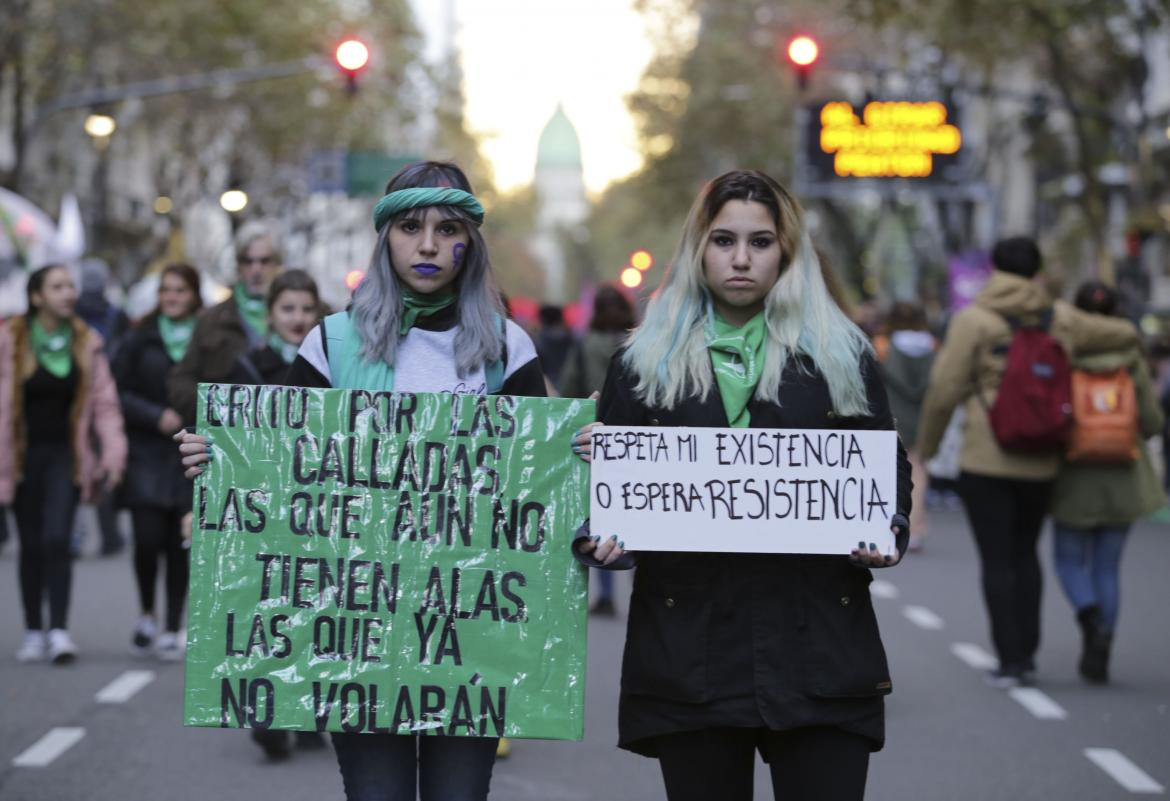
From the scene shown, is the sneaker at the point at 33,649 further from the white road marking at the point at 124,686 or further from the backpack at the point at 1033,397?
the backpack at the point at 1033,397

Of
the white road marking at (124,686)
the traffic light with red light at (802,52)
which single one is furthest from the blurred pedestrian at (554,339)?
the white road marking at (124,686)

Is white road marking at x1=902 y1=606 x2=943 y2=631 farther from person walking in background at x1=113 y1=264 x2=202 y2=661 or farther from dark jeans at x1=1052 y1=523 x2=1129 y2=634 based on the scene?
person walking in background at x1=113 y1=264 x2=202 y2=661

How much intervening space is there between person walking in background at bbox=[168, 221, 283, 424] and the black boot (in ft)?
Result: 13.1

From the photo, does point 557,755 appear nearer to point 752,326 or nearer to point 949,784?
point 949,784

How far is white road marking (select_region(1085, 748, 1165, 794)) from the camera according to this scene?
7.00 m

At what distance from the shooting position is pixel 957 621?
11.5 metres

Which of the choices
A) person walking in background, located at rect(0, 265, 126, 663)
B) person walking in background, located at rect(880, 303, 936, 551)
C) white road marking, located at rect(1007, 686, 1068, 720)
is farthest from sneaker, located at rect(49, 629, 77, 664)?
person walking in background, located at rect(880, 303, 936, 551)

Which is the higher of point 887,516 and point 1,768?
point 887,516

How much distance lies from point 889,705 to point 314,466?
5.11m

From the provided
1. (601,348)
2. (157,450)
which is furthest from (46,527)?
(601,348)

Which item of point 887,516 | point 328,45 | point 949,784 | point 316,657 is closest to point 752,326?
point 887,516

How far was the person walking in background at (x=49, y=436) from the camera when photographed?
9.72 m

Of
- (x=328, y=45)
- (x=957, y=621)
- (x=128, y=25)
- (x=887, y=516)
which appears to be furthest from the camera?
(x=328, y=45)

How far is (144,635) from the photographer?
32.3 feet
